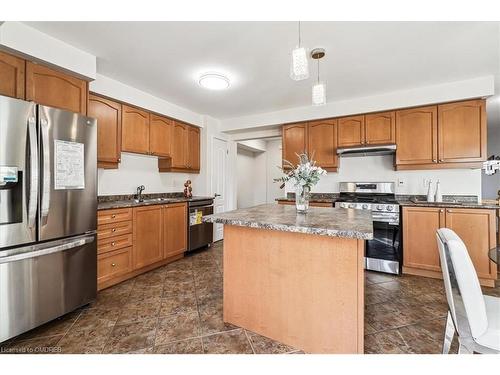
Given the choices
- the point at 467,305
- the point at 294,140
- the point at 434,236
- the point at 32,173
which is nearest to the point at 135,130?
the point at 32,173

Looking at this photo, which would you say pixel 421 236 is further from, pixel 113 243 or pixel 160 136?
pixel 160 136

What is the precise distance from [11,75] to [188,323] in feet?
8.08

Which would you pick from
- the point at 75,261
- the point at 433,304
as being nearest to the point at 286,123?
the point at 433,304

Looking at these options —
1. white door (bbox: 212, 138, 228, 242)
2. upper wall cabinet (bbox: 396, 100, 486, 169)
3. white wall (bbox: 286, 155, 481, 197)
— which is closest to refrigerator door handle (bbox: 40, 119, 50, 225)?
white door (bbox: 212, 138, 228, 242)

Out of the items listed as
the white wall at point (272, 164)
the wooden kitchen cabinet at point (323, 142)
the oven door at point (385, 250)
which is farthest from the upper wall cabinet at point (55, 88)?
the white wall at point (272, 164)

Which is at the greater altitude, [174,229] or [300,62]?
[300,62]

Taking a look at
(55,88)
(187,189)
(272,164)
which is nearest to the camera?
(55,88)

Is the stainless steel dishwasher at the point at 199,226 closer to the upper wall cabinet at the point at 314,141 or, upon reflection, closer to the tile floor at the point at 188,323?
the tile floor at the point at 188,323

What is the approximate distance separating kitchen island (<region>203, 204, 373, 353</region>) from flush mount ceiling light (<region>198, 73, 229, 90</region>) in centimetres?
169

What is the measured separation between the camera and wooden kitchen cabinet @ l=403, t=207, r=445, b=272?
2.88 metres

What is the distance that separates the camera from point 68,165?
1.96 metres
